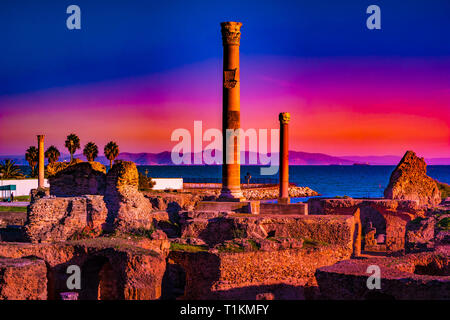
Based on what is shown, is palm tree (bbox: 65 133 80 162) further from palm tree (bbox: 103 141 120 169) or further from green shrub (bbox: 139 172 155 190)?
green shrub (bbox: 139 172 155 190)

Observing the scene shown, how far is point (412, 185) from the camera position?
98.1 ft

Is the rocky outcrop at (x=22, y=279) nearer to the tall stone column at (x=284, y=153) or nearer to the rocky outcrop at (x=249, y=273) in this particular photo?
the rocky outcrop at (x=249, y=273)

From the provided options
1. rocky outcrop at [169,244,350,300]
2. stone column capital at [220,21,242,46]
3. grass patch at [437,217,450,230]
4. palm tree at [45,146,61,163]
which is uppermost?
stone column capital at [220,21,242,46]

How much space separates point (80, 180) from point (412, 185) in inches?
668

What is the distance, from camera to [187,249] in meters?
17.5

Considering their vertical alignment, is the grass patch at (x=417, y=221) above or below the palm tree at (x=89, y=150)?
below

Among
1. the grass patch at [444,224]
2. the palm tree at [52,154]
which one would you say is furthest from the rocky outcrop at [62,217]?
the palm tree at [52,154]

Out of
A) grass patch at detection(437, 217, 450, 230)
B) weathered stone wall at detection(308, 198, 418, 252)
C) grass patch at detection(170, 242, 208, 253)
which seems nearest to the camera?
grass patch at detection(170, 242, 208, 253)

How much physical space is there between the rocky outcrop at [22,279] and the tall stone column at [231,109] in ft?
35.5

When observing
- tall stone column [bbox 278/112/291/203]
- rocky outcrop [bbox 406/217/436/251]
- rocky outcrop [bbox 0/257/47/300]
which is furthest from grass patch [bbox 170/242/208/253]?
tall stone column [bbox 278/112/291/203]

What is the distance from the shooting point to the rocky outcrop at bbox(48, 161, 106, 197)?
2139 cm

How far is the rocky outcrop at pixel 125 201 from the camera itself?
1923 centimetres

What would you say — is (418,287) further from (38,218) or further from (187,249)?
(38,218)
